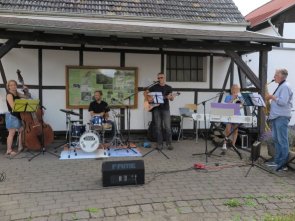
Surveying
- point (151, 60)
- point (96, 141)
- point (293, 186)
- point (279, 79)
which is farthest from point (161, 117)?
point (293, 186)

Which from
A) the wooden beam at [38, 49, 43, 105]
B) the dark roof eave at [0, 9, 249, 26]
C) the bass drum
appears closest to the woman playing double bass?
the bass drum

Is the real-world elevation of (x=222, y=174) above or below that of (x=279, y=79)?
below

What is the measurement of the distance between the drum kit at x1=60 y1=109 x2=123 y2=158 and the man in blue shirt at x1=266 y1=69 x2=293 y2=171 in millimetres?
3392

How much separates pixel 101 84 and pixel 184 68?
2.34 metres

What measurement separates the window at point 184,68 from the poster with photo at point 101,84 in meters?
1.04

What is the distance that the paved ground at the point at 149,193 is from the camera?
4094 mm

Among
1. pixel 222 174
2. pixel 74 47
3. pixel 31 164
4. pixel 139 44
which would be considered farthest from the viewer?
pixel 74 47

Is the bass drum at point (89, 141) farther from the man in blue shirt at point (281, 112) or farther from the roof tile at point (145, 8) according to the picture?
the roof tile at point (145, 8)

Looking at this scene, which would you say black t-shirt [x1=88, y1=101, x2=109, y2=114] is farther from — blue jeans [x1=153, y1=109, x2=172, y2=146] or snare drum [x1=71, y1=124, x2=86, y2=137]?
blue jeans [x1=153, y1=109, x2=172, y2=146]

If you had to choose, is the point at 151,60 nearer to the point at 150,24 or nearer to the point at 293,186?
the point at 150,24

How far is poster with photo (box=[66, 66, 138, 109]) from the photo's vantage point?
28.8 ft

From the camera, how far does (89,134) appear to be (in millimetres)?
7035

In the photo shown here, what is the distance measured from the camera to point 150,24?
374 inches

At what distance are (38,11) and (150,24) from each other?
289 centimetres
